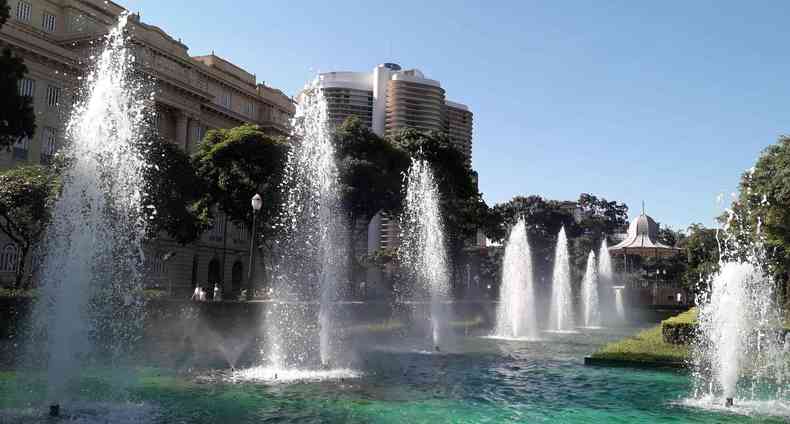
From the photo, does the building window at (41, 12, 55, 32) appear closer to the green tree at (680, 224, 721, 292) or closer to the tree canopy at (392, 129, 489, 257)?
the tree canopy at (392, 129, 489, 257)

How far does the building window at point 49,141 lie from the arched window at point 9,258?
18.6 ft

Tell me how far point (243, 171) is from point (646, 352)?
2266cm

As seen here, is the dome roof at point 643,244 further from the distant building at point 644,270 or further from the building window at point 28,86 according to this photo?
the building window at point 28,86

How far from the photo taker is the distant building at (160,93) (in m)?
37.5

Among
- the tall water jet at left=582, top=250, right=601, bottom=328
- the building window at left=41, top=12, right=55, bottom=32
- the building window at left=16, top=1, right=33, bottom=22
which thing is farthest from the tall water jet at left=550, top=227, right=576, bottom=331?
the building window at left=16, top=1, right=33, bottom=22

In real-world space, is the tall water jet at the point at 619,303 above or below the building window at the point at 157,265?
below

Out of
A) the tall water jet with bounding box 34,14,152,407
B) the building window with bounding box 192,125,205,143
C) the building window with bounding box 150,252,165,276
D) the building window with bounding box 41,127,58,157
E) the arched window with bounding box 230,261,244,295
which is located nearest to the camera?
the tall water jet with bounding box 34,14,152,407

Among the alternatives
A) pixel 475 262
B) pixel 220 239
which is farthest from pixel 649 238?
pixel 220 239

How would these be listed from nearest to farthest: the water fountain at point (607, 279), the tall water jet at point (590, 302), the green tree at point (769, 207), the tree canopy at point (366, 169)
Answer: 1. the green tree at point (769, 207)
2. the tree canopy at point (366, 169)
3. the tall water jet at point (590, 302)
4. the water fountain at point (607, 279)

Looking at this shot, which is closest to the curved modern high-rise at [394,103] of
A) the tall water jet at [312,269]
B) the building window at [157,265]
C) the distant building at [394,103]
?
the distant building at [394,103]

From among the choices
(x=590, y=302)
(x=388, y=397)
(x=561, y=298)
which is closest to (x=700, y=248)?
(x=590, y=302)

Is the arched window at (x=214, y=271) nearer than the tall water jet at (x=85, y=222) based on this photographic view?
No

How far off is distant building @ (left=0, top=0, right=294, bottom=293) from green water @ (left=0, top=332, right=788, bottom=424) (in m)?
23.8

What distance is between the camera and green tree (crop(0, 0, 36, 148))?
1822 cm
